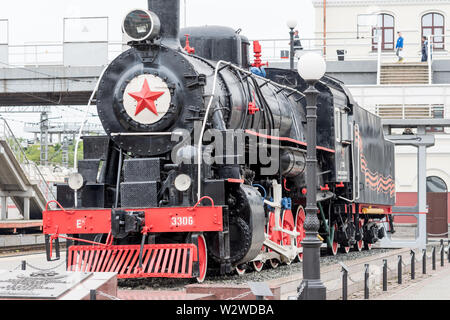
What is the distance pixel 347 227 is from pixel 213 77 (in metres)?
7.62

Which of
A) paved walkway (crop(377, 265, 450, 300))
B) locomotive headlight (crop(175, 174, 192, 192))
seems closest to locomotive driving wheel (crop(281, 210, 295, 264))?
paved walkway (crop(377, 265, 450, 300))

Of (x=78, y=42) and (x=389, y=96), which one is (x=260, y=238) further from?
(x=78, y=42)

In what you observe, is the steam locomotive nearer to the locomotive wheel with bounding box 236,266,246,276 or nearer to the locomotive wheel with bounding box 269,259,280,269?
the locomotive wheel with bounding box 236,266,246,276

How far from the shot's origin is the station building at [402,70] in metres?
25.7

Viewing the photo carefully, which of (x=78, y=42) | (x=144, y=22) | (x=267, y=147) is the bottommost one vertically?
(x=267, y=147)

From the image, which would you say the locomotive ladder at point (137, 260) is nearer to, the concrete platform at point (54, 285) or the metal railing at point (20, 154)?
the concrete platform at point (54, 285)

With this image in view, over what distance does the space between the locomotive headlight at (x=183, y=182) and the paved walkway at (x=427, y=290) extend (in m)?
3.25

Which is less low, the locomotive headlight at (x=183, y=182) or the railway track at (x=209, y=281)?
the locomotive headlight at (x=183, y=182)

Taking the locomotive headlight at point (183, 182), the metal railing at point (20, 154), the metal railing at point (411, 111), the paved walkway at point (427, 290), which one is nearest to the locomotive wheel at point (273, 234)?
the paved walkway at point (427, 290)

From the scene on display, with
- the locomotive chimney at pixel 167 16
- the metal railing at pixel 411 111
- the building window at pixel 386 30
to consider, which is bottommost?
the metal railing at pixel 411 111

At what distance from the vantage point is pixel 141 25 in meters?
11.7

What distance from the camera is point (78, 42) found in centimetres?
2927
